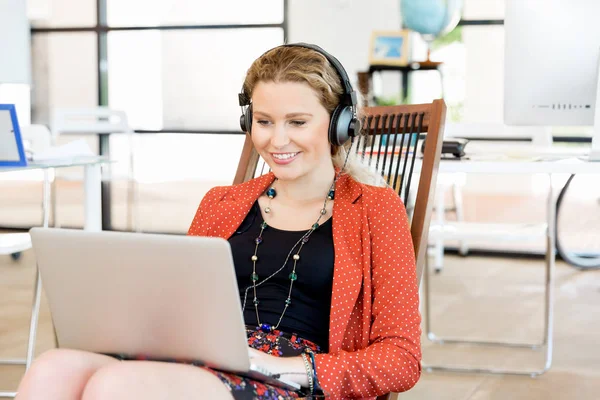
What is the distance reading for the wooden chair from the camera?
1.52 m

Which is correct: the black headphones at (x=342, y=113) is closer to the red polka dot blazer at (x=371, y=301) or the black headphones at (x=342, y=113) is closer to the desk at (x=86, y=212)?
the red polka dot blazer at (x=371, y=301)

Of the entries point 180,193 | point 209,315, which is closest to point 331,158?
point 209,315

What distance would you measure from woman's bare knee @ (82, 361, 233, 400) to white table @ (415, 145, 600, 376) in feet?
4.29

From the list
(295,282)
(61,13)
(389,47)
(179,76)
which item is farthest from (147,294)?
(61,13)

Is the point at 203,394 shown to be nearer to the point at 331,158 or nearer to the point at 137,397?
the point at 137,397

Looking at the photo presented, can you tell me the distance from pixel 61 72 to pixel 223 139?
1.30 meters

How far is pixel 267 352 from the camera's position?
1.29m

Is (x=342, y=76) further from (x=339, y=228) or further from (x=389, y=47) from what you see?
(x=389, y=47)

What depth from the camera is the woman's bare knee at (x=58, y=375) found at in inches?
42.0

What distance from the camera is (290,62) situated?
4.55ft

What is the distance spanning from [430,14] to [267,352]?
329 cm

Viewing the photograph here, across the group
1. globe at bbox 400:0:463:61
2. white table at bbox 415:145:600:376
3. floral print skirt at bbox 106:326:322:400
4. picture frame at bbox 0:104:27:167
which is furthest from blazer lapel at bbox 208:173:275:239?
globe at bbox 400:0:463:61

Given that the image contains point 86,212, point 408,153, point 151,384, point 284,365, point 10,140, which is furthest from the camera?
point 86,212

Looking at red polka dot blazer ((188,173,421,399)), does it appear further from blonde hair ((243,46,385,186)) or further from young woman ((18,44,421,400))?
blonde hair ((243,46,385,186))
